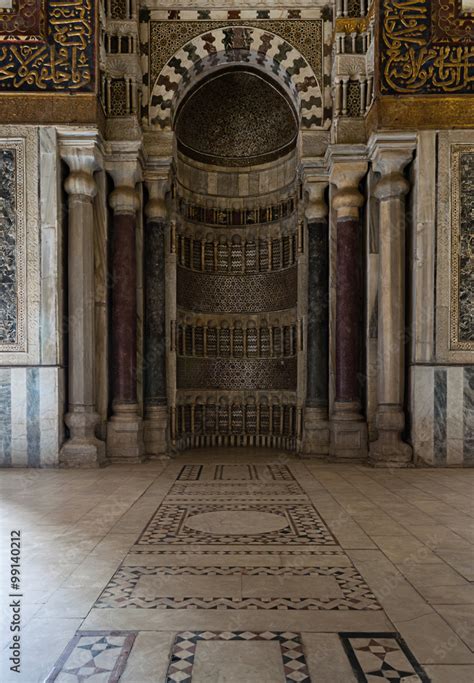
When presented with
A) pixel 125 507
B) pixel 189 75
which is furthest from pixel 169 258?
pixel 125 507

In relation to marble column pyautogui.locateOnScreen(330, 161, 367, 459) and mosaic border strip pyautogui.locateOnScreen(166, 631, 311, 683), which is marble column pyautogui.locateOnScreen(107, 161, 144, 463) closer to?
marble column pyautogui.locateOnScreen(330, 161, 367, 459)

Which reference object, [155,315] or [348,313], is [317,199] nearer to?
[348,313]

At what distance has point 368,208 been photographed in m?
8.18

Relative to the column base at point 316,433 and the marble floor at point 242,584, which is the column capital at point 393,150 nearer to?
the column base at point 316,433

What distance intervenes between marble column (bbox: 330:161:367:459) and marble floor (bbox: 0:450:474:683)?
207 centimetres

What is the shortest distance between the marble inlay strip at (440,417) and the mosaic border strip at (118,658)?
5480 millimetres

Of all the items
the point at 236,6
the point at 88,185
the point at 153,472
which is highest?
the point at 236,6

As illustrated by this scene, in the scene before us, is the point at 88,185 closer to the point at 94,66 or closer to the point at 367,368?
the point at 94,66

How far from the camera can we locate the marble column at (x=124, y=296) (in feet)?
27.1

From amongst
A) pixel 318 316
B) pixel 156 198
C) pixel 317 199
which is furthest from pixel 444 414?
pixel 156 198

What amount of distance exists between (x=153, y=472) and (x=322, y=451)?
2.41 meters

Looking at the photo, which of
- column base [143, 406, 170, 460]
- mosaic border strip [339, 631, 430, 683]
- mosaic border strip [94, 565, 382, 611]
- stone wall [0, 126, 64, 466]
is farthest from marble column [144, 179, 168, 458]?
mosaic border strip [339, 631, 430, 683]

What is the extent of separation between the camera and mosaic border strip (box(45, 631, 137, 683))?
2.31 m

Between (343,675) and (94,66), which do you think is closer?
(343,675)
